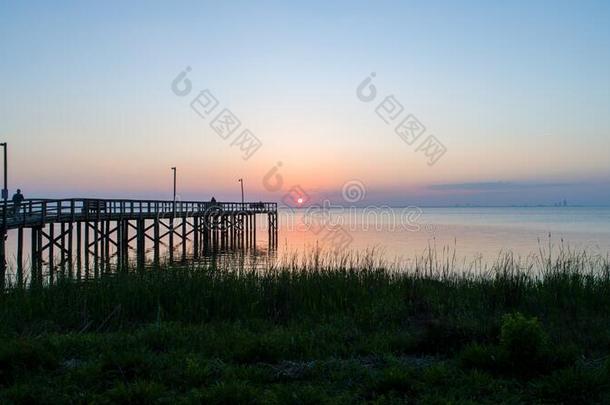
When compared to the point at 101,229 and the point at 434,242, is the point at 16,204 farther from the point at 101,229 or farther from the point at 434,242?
the point at 434,242

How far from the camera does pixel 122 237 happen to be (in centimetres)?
3094

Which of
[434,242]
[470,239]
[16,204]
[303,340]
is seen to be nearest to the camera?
[303,340]

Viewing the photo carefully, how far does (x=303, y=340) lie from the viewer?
695 centimetres

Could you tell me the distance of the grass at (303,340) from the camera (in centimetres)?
520

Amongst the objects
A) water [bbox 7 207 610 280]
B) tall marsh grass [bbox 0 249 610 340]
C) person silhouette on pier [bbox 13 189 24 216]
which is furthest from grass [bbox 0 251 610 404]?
person silhouette on pier [bbox 13 189 24 216]

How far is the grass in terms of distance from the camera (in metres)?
5.20

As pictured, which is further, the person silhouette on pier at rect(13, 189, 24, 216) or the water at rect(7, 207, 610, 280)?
the water at rect(7, 207, 610, 280)

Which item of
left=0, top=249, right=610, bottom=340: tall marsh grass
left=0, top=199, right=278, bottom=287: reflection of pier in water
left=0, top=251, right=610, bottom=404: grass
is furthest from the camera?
left=0, top=199, right=278, bottom=287: reflection of pier in water

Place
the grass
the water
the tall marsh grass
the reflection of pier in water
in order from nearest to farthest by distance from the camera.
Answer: the grass → the tall marsh grass → the reflection of pier in water → the water

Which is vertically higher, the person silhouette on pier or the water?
the person silhouette on pier

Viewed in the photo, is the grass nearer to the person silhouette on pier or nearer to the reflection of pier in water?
the reflection of pier in water

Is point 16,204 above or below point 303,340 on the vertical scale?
above

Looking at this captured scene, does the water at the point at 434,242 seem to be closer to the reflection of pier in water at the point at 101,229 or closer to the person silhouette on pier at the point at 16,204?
the reflection of pier in water at the point at 101,229

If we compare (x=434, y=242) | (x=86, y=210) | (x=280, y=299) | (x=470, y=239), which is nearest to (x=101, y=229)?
(x=86, y=210)
